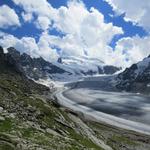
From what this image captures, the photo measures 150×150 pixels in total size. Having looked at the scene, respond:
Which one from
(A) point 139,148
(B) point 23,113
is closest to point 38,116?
(B) point 23,113

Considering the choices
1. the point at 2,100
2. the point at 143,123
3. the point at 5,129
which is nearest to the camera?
the point at 5,129

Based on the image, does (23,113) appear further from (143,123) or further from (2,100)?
(143,123)

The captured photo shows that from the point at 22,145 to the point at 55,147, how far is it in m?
5.37

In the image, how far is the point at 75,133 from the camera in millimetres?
59875

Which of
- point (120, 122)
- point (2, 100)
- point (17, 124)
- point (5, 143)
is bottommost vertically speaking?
point (5, 143)

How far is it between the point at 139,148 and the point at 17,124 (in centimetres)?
6421

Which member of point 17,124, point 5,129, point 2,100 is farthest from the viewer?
point 2,100

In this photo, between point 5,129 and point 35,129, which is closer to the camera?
point 5,129

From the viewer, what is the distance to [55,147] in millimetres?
41062

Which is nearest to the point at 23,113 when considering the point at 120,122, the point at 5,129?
the point at 5,129

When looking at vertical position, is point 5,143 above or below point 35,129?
below

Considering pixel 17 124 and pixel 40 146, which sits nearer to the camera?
pixel 40 146

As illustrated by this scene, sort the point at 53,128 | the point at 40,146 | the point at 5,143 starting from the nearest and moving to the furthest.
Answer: the point at 5,143, the point at 40,146, the point at 53,128

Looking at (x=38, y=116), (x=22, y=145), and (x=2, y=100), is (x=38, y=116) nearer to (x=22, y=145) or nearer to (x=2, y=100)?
(x=2, y=100)
